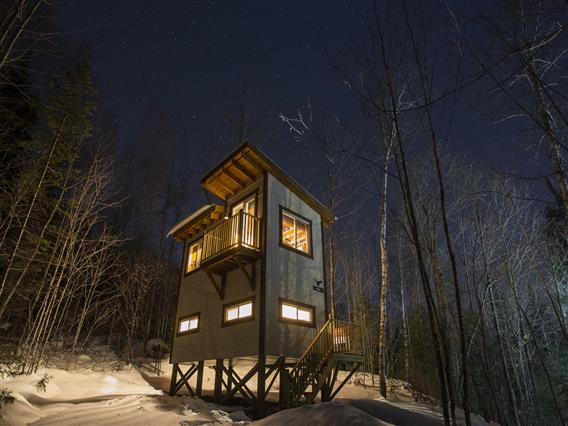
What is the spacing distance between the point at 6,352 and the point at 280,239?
8.29 metres

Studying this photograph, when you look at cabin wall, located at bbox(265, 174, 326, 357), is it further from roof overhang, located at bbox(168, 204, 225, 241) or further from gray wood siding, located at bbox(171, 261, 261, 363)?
roof overhang, located at bbox(168, 204, 225, 241)

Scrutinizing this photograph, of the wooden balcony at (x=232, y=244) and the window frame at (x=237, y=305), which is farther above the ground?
the wooden balcony at (x=232, y=244)

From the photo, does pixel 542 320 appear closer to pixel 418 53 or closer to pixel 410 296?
pixel 410 296

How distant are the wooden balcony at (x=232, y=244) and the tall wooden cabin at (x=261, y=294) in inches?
1.4

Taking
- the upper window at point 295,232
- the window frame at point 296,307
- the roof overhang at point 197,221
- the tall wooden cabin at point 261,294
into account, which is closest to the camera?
the tall wooden cabin at point 261,294

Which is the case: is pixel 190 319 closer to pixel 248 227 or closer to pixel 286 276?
pixel 286 276

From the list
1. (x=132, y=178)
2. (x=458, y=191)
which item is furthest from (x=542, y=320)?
(x=132, y=178)

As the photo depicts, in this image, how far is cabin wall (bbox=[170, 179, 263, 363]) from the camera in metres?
10.6

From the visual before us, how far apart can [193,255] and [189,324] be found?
3.17 metres

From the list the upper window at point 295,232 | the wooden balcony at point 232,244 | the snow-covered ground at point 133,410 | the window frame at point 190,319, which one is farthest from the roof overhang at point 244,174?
the snow-covered ground at point 133,410

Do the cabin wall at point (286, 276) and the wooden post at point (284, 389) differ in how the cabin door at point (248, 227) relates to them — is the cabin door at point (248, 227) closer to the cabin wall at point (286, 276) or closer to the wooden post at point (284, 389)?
the cabin wall at point (286, 276)

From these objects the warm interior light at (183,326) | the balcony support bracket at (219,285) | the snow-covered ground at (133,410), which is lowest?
the snow-covered ground at (133,410)

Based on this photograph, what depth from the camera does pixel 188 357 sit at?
1295cm

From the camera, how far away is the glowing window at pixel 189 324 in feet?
43.3
